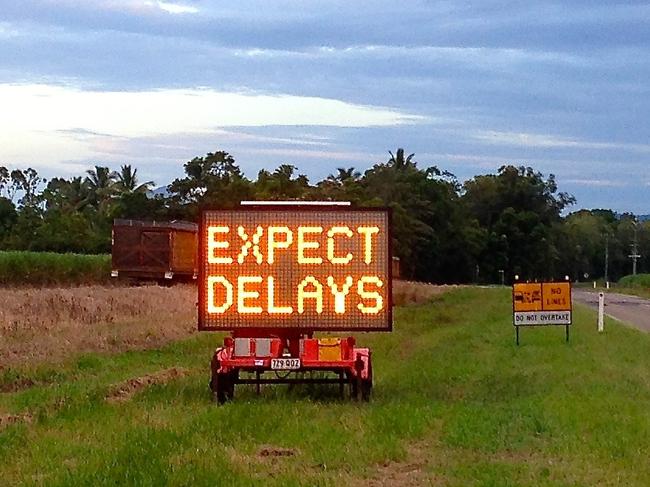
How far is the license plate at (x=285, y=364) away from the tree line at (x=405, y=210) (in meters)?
41.8

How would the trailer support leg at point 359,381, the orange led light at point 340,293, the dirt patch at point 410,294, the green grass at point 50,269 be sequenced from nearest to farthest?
the orange led light at point 340,293
the trailer support leg at point 359,381
the dirt patch at point 410,294
the green grass at point 50,269

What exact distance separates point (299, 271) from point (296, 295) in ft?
0.99

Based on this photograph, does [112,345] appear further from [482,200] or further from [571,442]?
[482,200]

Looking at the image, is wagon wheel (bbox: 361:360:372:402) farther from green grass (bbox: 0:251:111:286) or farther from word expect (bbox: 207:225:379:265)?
green grass (bbox: 0:251:111:286)

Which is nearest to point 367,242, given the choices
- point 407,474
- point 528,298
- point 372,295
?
point 372,295

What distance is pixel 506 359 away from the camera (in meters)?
21.5

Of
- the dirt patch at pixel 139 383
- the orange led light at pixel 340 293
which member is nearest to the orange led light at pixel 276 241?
the orange led light at pixel 340 293

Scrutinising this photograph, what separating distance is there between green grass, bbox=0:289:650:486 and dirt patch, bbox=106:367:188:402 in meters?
0.23

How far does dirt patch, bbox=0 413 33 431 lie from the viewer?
13062mm

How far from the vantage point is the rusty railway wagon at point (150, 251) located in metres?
46.5

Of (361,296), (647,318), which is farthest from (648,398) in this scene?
(647,318)

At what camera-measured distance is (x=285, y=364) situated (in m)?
15.1

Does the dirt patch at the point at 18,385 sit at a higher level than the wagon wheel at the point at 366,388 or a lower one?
lower

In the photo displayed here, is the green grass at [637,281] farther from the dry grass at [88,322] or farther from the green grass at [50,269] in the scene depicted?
the dry grass at [88,322]
